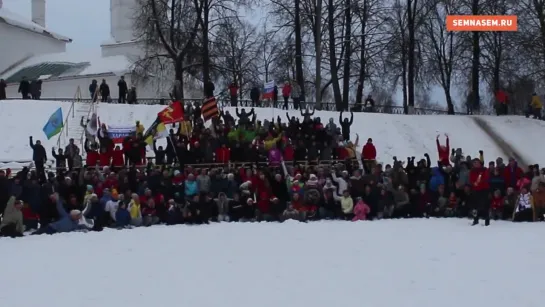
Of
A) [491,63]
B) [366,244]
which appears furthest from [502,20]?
[366,244]

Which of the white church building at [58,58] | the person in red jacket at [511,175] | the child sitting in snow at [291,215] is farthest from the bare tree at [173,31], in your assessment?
the person in red jacket at [511,175]

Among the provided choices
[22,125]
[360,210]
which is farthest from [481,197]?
[22,125]

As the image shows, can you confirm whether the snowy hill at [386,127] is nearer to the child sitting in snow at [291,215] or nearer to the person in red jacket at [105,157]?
the person in red jacket at [105,157]

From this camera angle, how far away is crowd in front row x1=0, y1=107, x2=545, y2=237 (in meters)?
16.3

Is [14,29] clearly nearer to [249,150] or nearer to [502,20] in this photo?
[502,20]

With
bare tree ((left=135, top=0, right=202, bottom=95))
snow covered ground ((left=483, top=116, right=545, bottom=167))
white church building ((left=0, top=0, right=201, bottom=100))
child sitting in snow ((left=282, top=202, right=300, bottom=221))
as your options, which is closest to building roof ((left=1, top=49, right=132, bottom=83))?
white church building ((left=0, top=0, right=201, bottom=100))

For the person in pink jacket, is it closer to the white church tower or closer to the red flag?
the red flag

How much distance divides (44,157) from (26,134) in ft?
19.0

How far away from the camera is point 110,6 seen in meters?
55.4

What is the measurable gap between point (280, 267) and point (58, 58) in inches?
1815

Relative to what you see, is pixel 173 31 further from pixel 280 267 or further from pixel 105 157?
pixel 280 267

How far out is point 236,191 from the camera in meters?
17.8

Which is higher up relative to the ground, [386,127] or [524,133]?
[386,127]

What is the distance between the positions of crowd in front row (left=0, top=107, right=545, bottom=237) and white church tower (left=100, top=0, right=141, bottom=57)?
34964 mm
